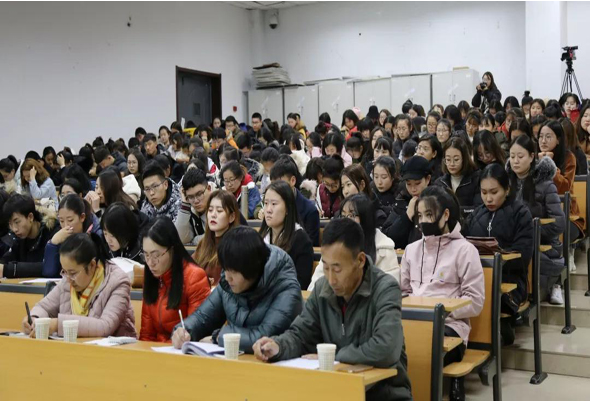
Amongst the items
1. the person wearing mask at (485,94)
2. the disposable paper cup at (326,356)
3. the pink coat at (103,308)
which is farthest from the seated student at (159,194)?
the person wearing mask at (485,94)

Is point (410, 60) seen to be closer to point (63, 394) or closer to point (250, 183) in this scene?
point (250, 183)

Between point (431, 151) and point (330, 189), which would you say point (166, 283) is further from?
point (431, 151)

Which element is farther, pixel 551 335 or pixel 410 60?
pixel 410 60

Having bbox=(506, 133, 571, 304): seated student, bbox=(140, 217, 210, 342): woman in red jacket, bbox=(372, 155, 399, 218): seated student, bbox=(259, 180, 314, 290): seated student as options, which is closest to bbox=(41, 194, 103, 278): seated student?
bbox=(259, 180, 314, 290): seated student

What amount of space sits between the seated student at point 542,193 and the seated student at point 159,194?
7.70 feet

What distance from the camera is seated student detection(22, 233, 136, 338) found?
3.40 m

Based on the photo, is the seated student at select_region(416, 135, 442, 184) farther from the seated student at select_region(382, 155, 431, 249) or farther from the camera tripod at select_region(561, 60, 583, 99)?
the camera tripod at select_region(561, 60, 583, 99)

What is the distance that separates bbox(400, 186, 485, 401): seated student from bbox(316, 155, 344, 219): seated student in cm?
208

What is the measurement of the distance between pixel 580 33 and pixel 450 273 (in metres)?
11.0

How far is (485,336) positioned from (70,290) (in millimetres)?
2036

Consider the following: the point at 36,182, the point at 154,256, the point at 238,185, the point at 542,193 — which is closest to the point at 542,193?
the point at 542,193

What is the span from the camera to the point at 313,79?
55.1 feet

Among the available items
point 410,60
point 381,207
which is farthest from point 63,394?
point 410,60

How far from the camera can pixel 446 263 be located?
3.82 meters
